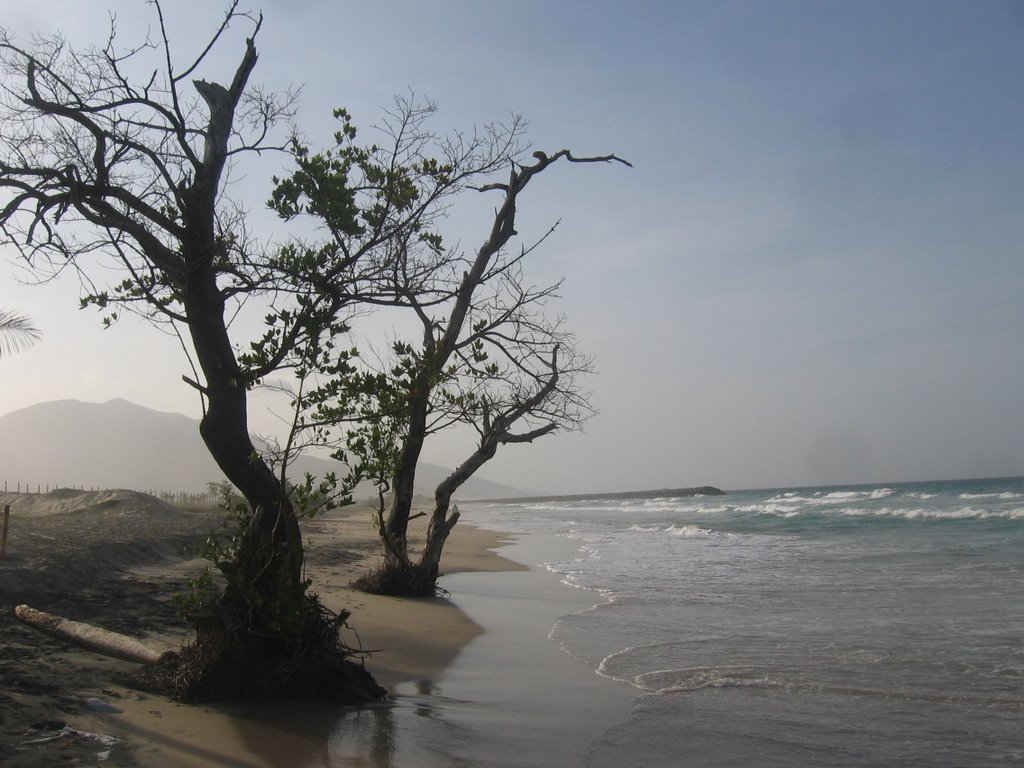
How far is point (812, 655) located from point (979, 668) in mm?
1461

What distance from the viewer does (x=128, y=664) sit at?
599cm

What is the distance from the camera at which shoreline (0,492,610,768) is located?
448 cm

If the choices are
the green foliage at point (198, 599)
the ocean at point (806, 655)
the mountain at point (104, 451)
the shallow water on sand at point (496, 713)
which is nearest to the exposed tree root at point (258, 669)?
the green foliage at point (198, 599)

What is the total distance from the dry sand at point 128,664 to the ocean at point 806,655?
5.93ft

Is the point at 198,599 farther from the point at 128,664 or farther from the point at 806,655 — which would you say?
the point at 806,655

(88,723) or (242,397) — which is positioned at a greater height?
(242,397)

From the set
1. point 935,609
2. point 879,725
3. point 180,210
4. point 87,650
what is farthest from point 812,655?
point 180,210

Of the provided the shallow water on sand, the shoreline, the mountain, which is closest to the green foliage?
the shoreline

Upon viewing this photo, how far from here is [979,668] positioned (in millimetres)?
7566

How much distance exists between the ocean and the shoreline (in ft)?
3.39

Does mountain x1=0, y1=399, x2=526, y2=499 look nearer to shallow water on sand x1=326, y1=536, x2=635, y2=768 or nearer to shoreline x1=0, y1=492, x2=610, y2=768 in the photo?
shoreline x1=0, y1=492, x2=610, y2=768

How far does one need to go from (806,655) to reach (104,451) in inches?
5072

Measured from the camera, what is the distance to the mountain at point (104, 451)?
10000 centimetres

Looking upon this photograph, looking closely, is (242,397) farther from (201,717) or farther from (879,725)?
(879,725)
